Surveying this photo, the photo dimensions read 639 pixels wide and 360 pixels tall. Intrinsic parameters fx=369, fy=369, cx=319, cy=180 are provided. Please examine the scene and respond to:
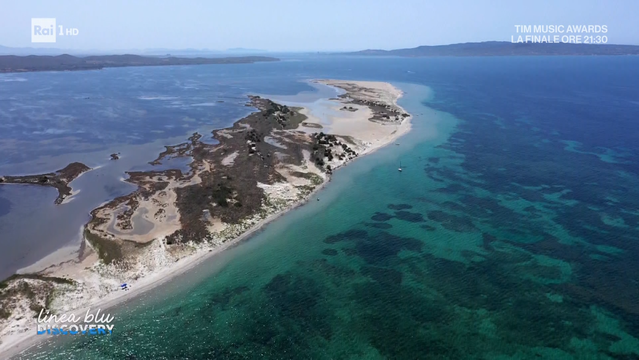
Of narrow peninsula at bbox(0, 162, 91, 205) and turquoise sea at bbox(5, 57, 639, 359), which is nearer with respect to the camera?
turquoise sea at bbox(5, 57, 639, 359)

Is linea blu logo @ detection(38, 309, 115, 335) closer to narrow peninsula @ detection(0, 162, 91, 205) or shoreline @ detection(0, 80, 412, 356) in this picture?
shoreline @ detection(0, 80, 412, 356)

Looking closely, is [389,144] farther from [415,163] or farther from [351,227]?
[351,227]

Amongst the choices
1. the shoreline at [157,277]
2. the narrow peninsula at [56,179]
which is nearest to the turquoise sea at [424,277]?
the shoreline at [157,277]

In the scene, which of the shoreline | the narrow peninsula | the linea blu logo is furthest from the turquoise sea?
the narrow peninsula

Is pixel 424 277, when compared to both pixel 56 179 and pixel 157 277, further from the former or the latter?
pixel 56 179

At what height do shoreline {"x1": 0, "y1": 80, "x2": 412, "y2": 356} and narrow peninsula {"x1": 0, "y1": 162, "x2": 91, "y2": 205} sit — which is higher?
narrow peninsula {"x1": 0, "y1": 162, "x2": 91, "y2": 205}

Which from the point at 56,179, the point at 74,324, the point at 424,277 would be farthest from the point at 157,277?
the point at 56,179

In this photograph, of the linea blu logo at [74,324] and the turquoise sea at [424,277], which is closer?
the turquoise sea at [424,277]

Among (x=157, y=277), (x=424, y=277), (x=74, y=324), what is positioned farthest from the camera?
(x=157, y=277)

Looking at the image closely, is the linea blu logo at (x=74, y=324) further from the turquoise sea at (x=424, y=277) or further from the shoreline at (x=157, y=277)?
the turquoise sea at (x=424, y=277)
